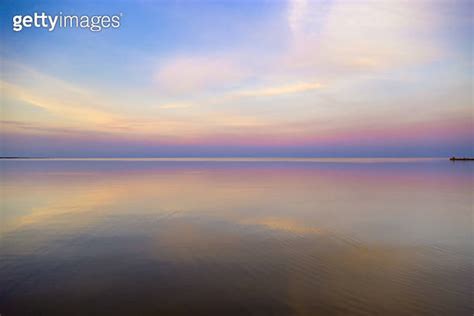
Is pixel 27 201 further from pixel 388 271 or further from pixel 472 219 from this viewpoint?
pixel 472 219

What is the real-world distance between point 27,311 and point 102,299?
1162 mm

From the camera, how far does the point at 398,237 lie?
825 centimetres

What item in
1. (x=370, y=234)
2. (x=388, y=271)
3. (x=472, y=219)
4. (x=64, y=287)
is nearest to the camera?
(x=64, y=287)

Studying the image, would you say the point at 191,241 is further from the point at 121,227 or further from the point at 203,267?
the point at 121,227

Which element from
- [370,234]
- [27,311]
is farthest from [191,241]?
[370,234]

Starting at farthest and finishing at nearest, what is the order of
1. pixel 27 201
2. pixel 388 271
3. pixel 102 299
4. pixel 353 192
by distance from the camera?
pixel 353 192
pixel 27 201
pixel 388 271
pixel 102 299

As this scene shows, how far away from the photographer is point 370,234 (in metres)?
8.49

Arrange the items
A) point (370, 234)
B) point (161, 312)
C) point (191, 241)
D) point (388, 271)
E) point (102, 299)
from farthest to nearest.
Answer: point (370, 234) < point (191, 241) < point (388, 271) < point (102, 299) < point (161, 312)

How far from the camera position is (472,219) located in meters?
10.5

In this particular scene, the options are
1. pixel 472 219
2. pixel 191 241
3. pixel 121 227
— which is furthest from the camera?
pixel 472 219

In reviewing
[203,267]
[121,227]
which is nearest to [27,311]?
[203,267]

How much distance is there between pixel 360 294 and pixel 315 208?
7449 millimetres

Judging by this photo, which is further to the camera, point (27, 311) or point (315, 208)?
point (315, 208)

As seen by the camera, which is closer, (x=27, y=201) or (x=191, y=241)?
(x=191, y=241)
